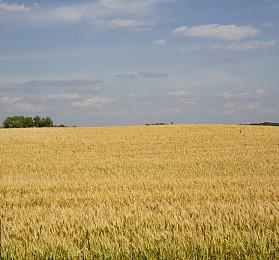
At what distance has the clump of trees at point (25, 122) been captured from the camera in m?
84.6

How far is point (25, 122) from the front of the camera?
87188 mm

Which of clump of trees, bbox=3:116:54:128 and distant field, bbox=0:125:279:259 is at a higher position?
clump of trees, bbox=3:116:54:128

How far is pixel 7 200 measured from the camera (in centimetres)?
811

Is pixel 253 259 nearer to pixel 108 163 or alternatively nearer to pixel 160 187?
pixel 160 187

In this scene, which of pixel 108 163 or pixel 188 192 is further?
pixel 108 163

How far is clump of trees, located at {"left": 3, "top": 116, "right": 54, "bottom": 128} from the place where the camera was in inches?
3332

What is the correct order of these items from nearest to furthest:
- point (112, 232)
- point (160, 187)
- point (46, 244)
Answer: point (46, 244), point (112, 232), point (160, 187)

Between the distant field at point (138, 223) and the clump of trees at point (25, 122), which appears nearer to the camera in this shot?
the distant field at point (138, 223)

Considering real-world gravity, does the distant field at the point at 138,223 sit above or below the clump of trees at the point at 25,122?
below

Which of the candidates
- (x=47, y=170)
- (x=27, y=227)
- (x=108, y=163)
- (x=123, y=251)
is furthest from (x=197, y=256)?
(x=108, y=163)

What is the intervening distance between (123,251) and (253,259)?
54.1 inches

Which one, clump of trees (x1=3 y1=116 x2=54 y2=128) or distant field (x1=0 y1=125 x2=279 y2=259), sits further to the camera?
clump of trees (x1=3 y1=116 x2=54 y2=128)

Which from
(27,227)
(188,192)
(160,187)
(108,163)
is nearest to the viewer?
(27,227)

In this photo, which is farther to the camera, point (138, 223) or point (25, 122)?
point (25, 122)
